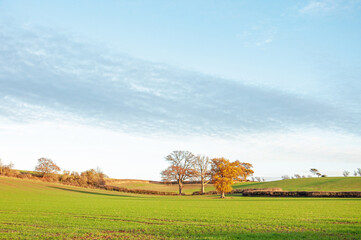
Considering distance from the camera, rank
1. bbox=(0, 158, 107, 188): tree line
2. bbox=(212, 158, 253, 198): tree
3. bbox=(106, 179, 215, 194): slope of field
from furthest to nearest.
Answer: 1. bbox=(106, 179, 215, 194): slope of field
2. bbox=(0, 158, 107, 188): tree line
3. bbox=(212, 158, 253, 198): tree

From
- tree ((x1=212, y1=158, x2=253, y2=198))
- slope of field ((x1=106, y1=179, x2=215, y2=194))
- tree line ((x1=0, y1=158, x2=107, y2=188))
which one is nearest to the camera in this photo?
tree ((x1=212, y1=158, x2=253, y2=198))

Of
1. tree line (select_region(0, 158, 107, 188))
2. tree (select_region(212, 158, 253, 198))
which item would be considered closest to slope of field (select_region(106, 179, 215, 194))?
tree line (select_region(0, 158, 107, 188))

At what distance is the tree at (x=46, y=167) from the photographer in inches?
3745

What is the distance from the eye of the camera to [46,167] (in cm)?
9581

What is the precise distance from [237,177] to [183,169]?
24459 mm

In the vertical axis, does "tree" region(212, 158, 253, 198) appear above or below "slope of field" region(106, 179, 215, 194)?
above

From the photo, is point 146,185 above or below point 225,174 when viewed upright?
below

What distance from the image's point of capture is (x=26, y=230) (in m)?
15.7

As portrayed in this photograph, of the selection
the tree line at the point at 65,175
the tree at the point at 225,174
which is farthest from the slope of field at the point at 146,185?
the tree at the point at 225,174

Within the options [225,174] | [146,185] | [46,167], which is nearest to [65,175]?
[46,167]

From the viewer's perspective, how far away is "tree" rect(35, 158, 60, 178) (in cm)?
9512

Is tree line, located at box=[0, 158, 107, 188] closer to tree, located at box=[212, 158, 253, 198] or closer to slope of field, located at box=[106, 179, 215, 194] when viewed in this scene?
slope of field, located at box=[106, 179, 215, 194]

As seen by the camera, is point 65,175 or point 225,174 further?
point 65,175

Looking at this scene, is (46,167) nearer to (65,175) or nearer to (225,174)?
(65,175)
